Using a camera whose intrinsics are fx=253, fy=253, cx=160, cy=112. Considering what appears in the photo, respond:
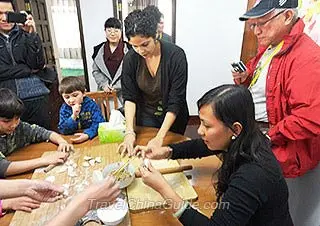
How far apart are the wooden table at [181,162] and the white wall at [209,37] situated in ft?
6.81

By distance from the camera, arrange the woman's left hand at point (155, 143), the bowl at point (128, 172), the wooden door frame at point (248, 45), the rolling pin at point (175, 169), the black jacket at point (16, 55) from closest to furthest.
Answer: the bowl at point (128, 172), the rolling pin at point (175, 169), the woman's left hand at point (155, 143), the black jacket at point (16, 55), the wooden door frame at point (248, 45)

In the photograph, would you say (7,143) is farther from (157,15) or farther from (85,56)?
(85,56)

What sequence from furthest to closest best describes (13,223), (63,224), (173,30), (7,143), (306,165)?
(173,30) → (7,143) → (306,165) → (13,223) → (63,224)

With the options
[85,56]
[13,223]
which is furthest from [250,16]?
[85,56]

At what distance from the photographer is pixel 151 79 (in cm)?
152

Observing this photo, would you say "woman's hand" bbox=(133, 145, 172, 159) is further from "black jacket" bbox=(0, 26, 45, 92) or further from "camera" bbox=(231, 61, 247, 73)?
"black jacket" bbox=(0, 26, 45, 92)

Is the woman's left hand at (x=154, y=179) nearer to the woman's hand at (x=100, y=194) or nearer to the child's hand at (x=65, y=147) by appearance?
the woman's hand at (x=100, y=194)

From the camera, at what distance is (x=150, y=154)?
3.96 feet

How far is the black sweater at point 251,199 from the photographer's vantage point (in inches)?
30.5

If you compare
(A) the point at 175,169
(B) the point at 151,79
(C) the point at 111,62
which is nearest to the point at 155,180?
(A) the point at 175,169

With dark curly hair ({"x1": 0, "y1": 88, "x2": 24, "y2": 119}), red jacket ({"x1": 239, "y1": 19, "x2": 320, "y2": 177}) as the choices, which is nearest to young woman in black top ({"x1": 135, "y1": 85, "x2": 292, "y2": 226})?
red jacket ({"x1": 239, "y1": 19, "x2": 320, "y2": 177})

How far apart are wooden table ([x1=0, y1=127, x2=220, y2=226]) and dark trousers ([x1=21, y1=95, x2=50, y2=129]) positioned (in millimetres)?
684

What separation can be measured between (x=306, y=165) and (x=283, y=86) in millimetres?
393

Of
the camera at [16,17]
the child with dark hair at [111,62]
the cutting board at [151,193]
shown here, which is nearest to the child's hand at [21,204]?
the cutting board at [151,193]
